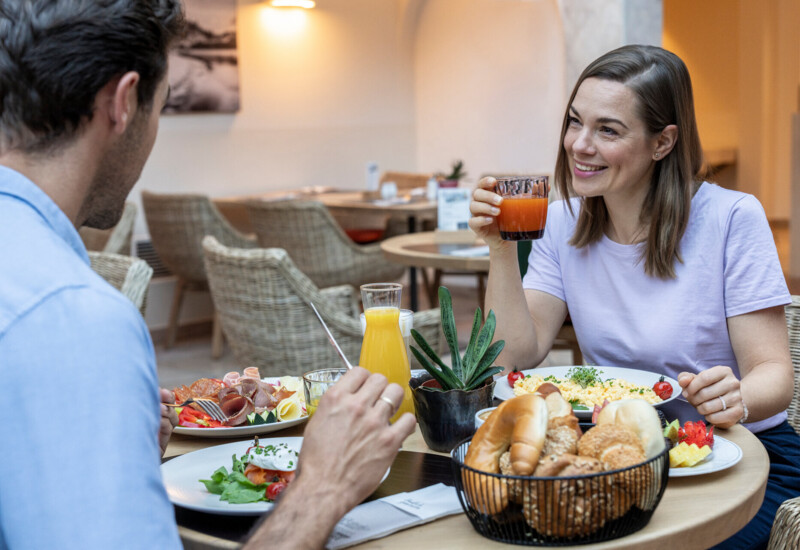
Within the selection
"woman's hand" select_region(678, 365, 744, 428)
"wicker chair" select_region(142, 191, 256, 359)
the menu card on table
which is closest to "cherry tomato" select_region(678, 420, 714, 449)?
"woman's hand" select_region(678, 365, 744, 428)

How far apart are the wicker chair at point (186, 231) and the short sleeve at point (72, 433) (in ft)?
15.2

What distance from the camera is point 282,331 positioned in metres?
3.24

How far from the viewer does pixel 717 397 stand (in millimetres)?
1411

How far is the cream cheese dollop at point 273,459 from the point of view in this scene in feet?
3.78

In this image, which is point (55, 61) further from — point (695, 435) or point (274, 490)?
point (695, 435)

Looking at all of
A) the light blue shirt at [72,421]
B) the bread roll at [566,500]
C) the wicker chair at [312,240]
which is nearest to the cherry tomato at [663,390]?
the bread roll at [566,500]

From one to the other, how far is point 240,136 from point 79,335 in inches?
249

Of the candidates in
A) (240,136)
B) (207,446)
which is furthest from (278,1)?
(207,446)

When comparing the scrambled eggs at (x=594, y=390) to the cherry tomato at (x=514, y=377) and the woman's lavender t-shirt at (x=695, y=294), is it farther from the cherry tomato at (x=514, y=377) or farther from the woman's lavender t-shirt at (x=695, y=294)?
the woman's lavender t-shirt at (x=695, y=294)

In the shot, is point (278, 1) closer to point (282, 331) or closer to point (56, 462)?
point (282, 331)

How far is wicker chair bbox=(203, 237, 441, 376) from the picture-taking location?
123 inches

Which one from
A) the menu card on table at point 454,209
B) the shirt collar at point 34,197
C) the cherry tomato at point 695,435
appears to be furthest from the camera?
the menu card on table at point 454,209

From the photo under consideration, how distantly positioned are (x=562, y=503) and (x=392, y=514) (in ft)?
0.75

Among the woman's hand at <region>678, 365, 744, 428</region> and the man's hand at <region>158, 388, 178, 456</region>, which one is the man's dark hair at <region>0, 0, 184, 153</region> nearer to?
the man's hand at <region>158, 388, 178, 456</region>
